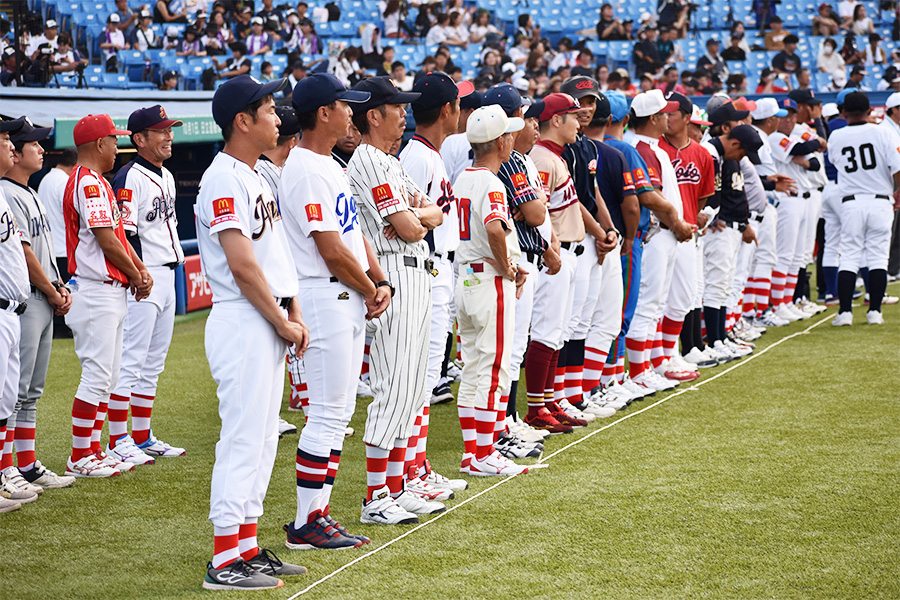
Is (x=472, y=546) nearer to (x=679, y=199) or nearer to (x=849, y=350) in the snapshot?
(x=679, y=199)

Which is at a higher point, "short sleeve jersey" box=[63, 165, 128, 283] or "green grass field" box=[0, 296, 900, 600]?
"short sleeve jersey" box=[63, 165, 128, 283]

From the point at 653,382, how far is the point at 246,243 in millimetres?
4517

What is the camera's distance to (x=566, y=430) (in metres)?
6.34

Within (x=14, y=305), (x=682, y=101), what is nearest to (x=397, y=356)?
(x=14, y=305)

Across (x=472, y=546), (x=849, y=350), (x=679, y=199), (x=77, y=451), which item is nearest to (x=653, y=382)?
(x=679, y=199)

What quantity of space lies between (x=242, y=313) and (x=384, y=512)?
135cm

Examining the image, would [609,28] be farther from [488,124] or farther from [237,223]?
[237,223]

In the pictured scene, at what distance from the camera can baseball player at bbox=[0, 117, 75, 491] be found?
17.4 ft

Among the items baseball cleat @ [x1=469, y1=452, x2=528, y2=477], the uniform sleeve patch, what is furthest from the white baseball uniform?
baseball cleat @ [x1=469, y1=452, x2=528, y2=477]

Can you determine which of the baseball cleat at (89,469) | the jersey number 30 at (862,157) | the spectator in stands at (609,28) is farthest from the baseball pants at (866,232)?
the spectator in stands at (609,28)

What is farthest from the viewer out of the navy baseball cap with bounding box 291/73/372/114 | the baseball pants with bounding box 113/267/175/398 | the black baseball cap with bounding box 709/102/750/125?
the black baseball cap with bounding box 709/102/750/125

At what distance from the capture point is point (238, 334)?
3.64 metres

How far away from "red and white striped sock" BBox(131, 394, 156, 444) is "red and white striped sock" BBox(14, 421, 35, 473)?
703mm

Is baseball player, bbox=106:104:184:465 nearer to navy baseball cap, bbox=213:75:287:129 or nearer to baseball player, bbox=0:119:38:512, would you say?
baseball player, bbox=0:119:38:512
